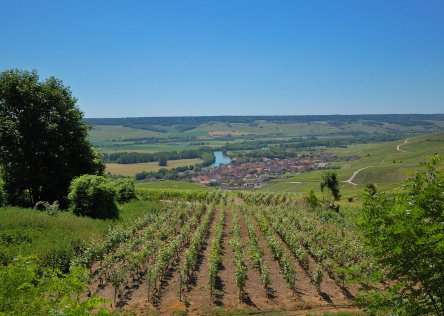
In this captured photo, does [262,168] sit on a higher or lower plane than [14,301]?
lower

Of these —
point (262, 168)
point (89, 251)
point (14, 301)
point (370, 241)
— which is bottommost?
point (262, 168)

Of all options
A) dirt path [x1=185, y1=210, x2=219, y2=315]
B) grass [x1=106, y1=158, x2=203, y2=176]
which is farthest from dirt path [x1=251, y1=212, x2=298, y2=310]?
grass [x1=106, y1=158, x2=203, y2=176]

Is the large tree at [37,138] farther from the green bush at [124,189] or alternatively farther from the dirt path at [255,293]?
the dirt path at [255,293]

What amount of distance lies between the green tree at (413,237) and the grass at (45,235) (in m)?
13.5

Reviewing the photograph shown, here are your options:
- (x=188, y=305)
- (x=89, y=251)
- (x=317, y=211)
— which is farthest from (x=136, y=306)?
(x=317, y=211)

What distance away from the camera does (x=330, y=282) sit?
62.7 ft

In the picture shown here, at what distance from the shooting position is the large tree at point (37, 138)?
29062 millimetres

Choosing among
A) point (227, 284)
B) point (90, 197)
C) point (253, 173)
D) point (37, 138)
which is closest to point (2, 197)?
point (37, 138)

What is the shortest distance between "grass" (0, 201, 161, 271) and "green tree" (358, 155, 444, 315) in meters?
13.5

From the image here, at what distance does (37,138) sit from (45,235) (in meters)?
12.2

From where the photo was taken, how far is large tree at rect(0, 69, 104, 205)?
29062 millimetres

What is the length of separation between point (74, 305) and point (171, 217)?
25.2 meters

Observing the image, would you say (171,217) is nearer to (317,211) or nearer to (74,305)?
(317,211)

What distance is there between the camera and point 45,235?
66.7ft
